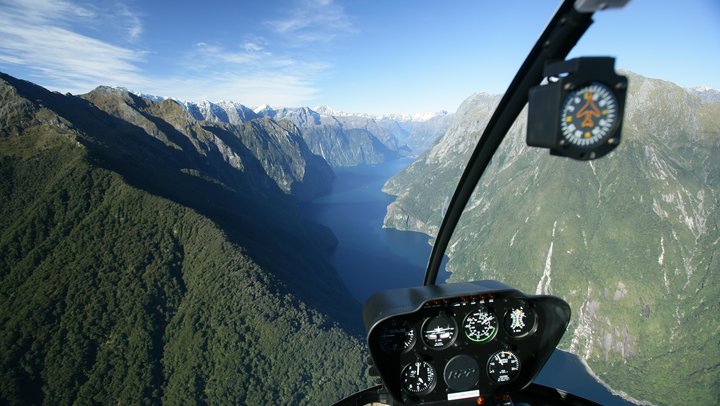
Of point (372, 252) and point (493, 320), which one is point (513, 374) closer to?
point (493, 320)

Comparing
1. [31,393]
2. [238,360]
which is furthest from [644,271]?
[31,393]

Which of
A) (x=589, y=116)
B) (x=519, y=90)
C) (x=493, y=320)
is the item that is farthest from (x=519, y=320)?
(x=589, y=116)

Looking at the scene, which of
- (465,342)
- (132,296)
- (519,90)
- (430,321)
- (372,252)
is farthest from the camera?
(372,252)

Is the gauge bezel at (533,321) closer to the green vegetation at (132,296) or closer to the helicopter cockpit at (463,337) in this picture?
the helicopter cockpit at (463,337)

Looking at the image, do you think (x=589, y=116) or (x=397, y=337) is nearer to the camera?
(x=589, y=116)

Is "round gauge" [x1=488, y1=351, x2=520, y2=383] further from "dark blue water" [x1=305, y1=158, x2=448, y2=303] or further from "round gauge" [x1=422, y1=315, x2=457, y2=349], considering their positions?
"dark blue water" [x1=305, y1=158, x2=448, y2=303]

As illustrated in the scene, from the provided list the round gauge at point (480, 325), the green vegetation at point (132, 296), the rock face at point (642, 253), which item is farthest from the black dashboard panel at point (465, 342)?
the green vegetation at point (132, 296)

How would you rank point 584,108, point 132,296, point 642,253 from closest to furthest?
point 584,108 < point 642,253 < point 132,296
